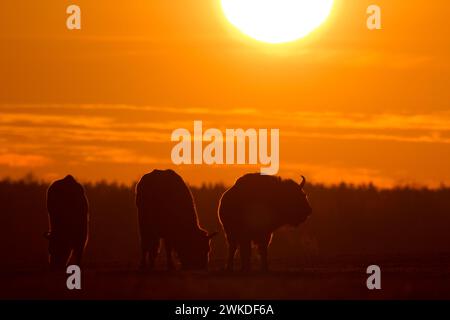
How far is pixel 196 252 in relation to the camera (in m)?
32.7

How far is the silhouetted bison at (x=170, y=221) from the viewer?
3269 centimetres

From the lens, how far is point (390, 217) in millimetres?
64438

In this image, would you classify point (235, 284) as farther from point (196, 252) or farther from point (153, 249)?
point (153, 249)

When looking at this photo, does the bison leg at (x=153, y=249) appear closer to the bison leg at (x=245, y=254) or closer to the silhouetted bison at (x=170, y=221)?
the silhouetted bison at (x=170, y=221)

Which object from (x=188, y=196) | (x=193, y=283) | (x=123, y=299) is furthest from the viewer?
(x=188, y=196)

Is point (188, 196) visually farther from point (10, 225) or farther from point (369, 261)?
point (10, 225)

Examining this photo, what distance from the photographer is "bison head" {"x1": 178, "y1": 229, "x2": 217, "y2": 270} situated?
1286 inches

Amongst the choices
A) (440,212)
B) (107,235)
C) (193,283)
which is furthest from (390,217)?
(193,283)

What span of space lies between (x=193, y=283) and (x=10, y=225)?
29573 mm

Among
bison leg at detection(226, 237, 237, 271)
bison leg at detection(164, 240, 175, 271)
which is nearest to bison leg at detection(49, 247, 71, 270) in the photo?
bison leg at detection(164, 240, 175, 271)

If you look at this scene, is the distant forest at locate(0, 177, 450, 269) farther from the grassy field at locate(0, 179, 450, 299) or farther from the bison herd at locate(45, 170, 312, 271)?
the bison herd at locate(45, 170, 312, 271)

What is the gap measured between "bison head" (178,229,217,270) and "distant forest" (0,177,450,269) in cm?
648

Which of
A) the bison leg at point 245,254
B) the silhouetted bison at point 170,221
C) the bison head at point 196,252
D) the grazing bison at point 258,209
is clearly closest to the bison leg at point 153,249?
the silhouetted bison at point 170,221
